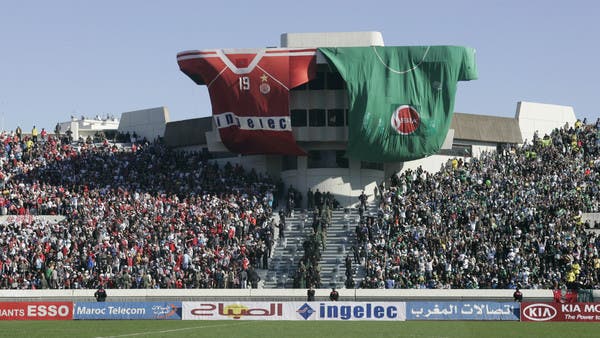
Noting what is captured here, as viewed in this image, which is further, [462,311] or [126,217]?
[126,217]

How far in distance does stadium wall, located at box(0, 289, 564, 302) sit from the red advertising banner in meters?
4.63

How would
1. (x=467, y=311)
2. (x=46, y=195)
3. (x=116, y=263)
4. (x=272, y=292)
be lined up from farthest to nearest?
(x=46, y=195) < (x=116, y=263) < (x=272, y=292) < (x=467, y=311)

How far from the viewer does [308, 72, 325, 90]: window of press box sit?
83750mm

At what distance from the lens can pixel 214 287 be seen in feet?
236

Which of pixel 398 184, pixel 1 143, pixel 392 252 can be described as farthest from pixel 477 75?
pixel 1 143

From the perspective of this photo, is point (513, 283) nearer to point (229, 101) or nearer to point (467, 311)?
point (467, 311)

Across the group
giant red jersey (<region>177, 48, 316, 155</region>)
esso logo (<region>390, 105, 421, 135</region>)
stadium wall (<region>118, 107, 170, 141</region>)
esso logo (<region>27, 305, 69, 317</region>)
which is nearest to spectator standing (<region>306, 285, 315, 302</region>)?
esso logo (<region>27, 305, 69, 317</region>)

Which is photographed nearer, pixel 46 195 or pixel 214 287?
pixel 214 287

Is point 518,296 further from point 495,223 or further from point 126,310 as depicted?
point 126,310

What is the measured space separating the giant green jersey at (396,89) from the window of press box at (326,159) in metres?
2.91

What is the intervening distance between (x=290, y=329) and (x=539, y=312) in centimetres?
1328

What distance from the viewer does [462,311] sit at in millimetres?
61406

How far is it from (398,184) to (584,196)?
11568 millimetres

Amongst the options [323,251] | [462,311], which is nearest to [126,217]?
Answer: [323,251]
